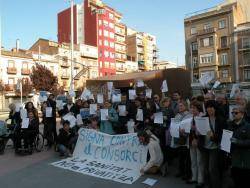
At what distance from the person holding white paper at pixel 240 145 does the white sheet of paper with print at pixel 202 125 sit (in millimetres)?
484

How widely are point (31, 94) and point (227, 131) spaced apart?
57035 millimetres

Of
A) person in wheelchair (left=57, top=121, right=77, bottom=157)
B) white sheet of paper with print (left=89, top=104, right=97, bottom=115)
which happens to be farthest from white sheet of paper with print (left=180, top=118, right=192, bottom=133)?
white sheet of paper with print (left=89, top=104, right=97, bottom=115)

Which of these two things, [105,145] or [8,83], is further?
[8,83]

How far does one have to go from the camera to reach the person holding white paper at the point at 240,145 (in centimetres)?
564

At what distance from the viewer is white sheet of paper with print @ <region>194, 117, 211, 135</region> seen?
20.8 feet

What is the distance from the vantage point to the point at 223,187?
22.7 feet

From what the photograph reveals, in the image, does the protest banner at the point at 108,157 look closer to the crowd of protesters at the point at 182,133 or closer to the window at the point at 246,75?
the crowd of protesters at the point at 182,133

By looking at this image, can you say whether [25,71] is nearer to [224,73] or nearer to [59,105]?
[224,73]

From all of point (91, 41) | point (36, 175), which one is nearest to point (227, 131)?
point (36, 175)

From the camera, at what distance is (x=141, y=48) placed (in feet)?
344

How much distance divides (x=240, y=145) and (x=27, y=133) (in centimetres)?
741

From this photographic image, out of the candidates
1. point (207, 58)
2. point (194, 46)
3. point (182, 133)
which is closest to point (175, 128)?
point (182, 133)

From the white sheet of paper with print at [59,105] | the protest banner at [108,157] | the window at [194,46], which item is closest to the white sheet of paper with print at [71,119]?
the protest banner at [108,157]

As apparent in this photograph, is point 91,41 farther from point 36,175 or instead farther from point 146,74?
point 36,175
